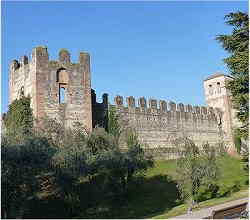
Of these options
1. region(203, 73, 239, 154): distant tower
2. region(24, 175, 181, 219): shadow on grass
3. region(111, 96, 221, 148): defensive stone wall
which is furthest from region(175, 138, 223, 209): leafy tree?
region(203, 73, 239, 154): distant tower

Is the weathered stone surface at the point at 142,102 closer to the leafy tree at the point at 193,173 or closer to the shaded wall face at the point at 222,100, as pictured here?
the shaded wall face at the point at 222,100

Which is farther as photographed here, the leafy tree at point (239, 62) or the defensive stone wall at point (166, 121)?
the defensive stone wall at point (166, 121)

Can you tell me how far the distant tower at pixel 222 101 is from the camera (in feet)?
155

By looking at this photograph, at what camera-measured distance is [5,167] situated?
1628cm

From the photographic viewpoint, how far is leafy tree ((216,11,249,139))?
17969 mm

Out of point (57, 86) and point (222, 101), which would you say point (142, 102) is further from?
point (222, 101)

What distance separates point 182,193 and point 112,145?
4.80 metres

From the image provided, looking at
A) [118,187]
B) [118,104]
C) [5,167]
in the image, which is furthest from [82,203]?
[118,104]

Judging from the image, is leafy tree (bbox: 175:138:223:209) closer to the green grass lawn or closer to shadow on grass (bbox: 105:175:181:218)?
the green grass lawn

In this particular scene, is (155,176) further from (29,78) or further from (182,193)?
(29,78)

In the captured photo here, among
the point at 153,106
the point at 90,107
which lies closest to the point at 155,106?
the point at 153,106

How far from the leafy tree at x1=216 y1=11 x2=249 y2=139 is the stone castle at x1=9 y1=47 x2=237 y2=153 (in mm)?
6042

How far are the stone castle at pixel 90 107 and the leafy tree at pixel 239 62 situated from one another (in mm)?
6042

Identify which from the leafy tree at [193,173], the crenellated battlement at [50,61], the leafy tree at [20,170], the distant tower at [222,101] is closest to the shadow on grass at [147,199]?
the leafy tree at [193,173]
